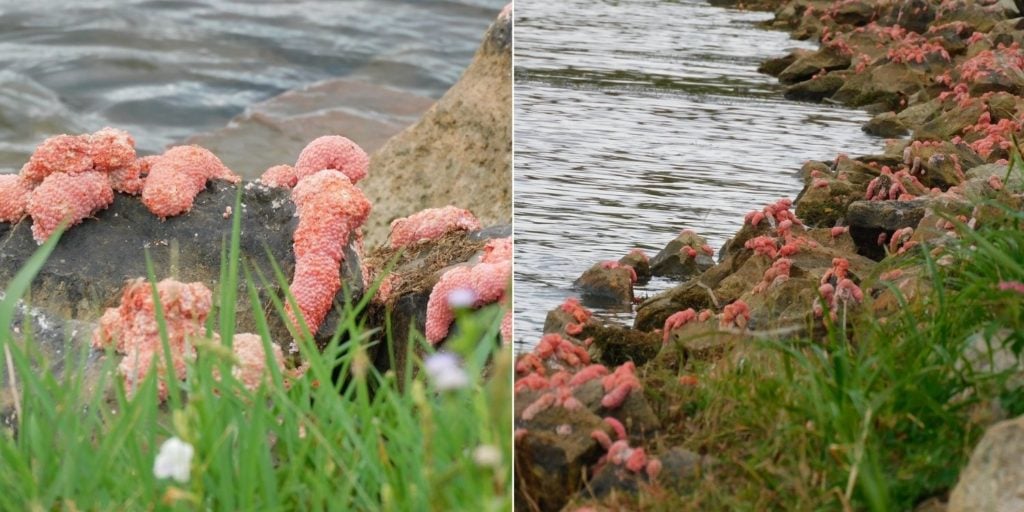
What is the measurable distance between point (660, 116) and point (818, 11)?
3.65 ft

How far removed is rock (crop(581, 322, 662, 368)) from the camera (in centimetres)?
253

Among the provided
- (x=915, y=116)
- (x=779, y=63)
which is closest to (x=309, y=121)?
(x=779, y=63)

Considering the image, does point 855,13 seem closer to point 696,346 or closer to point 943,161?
point 943,161

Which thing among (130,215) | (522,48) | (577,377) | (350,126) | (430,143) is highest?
(522,48)

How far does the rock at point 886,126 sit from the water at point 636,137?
1.4 inches

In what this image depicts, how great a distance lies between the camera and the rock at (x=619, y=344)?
253 centimetres

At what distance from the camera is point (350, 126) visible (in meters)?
10.8

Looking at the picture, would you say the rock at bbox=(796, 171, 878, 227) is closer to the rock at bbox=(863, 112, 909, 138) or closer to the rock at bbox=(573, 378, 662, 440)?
the rock at bbox=(863, 112, 909, 138)

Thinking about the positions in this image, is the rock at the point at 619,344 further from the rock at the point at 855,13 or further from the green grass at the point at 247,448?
the rock at the point at 855,13

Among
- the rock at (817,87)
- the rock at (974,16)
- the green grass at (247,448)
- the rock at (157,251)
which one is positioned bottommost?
the rock at (157,251)

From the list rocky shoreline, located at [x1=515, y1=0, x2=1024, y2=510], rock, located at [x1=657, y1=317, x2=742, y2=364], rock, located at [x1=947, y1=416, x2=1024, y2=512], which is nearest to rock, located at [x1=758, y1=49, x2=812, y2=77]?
rocky shoreline, located at [x1=515, y1=0, x2=1024, y2=510]

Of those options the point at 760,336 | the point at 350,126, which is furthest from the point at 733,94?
the point at 350,126

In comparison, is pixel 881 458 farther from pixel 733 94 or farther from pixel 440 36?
pixel 440 36

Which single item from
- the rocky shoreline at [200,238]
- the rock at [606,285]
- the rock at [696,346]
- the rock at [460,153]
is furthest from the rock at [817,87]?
the rock at [460,153]
